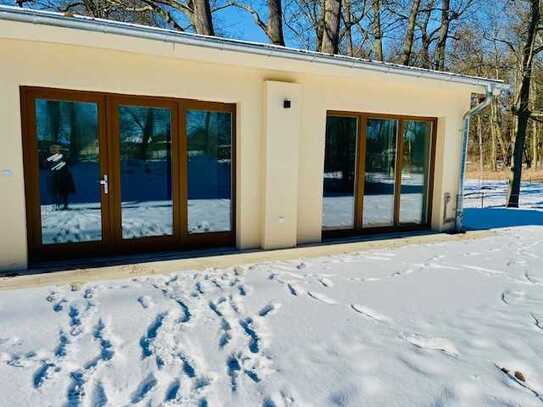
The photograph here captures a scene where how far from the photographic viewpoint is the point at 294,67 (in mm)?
5590

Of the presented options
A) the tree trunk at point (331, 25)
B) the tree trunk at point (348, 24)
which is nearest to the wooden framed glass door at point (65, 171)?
the tree trunk at point (331, 25)

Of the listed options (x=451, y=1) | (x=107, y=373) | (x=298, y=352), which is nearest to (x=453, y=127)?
(x=298, y=352)

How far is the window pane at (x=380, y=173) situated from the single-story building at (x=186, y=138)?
26 millimetres

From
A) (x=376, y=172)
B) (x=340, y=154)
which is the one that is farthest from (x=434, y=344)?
(x=376, y=172)

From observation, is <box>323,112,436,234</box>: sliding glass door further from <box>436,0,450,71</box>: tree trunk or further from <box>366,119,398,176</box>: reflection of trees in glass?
<box>436,0,450,71</box>: tree trunk

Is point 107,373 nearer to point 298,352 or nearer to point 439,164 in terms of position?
point 298,352

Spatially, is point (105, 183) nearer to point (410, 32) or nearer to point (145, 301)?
point (145, 301)

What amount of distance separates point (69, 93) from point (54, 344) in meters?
3.20

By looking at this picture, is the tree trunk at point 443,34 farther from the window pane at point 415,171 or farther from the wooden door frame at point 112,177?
the wooden door frame at point 112,177

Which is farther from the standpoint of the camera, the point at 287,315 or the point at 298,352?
the point at 287,315

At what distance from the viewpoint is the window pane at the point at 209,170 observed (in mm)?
5738

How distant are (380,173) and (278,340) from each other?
478cm

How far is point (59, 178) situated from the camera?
5094 millimetres

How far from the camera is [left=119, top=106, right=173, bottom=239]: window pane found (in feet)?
17.6
